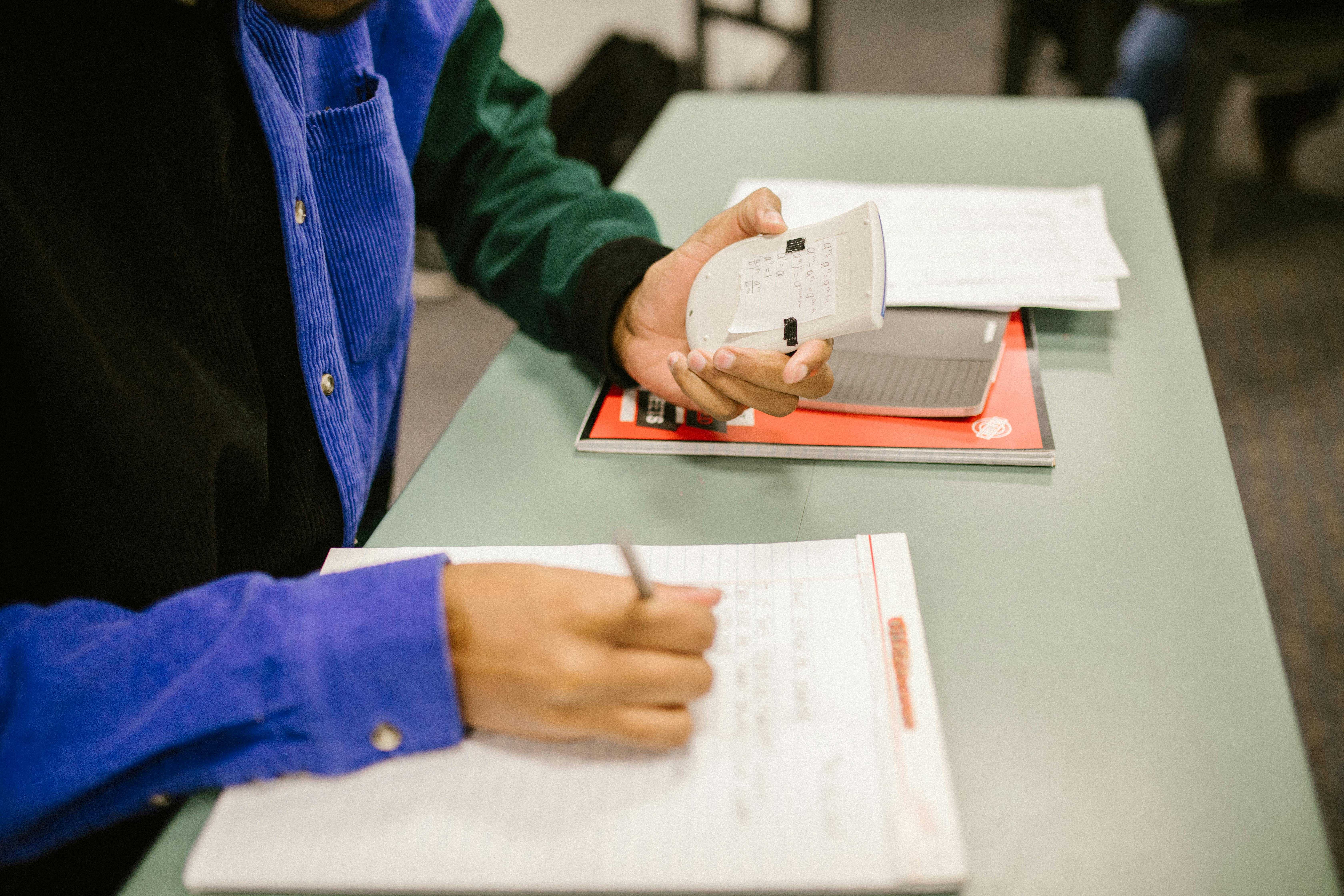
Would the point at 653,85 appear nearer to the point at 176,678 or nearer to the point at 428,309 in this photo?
the point at 428,309

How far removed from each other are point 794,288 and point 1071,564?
8.8 inches

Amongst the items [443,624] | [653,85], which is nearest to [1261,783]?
[443,624]

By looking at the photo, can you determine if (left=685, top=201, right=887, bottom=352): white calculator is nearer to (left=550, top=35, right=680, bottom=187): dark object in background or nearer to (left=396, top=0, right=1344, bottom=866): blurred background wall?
(left=396, top=0, right=1344, bottom=866): blurred background wall

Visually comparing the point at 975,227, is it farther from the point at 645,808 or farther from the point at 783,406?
the point at 645,808

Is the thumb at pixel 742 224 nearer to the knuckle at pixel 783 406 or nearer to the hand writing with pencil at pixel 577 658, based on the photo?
the knuckle at pixel 783 406

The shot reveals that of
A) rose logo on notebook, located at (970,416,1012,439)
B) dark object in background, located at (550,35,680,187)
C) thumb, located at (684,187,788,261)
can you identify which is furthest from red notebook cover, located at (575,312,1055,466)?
dark object in background, located at (550,35,680,187)

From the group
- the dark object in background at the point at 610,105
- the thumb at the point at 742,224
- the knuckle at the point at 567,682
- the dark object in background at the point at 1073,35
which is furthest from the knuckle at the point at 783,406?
the dark object in background at the point at 1073,35

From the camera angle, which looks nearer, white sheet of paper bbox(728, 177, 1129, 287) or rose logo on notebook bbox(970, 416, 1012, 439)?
rose logo on notebook bbox(970, 416, 1012, 439)

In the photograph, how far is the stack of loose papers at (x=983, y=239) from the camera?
0.64 meters

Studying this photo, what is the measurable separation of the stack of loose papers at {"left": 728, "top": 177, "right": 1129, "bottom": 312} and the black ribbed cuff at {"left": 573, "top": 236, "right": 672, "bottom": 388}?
15 cm

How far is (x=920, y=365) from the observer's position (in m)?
0.59

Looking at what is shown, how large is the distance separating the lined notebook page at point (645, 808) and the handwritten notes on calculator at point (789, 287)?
0.66 feet

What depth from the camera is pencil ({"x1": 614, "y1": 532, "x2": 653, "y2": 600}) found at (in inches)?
13.1

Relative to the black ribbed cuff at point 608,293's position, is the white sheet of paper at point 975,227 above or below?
above
